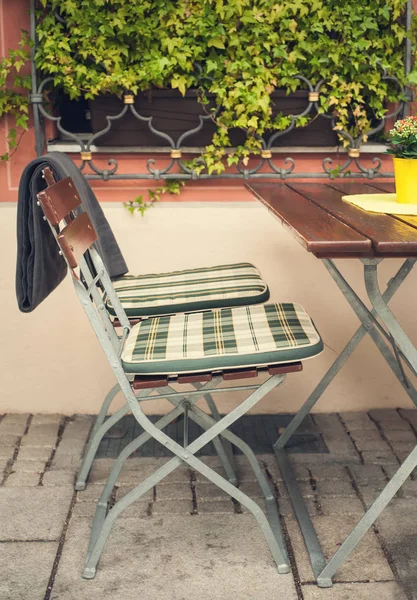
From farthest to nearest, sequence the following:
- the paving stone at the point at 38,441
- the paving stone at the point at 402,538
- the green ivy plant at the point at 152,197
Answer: the green ivy plant at the point at 152,197 → the paving stone at the point at 38,441 → the paving stone at the point at 402,538

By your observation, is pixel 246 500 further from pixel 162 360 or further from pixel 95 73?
pixel 95 73

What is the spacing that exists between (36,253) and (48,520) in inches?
38.6

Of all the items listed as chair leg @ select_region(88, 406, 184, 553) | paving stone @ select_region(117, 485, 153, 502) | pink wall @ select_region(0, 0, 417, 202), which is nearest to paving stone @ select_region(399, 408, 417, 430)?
pink wall @ select_region(0, 0, 417, 202)

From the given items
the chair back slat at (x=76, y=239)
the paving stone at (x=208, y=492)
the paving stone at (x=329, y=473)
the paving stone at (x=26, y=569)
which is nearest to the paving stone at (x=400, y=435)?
the paving stone at (x=329, y=473)

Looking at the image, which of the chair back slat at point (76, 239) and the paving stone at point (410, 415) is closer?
the chair back slat at point (76, 239)

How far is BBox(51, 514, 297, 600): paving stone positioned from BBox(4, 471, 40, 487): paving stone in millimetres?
380

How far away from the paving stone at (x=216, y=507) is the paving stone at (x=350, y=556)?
0.72 feet

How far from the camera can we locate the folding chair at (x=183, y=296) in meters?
3.02

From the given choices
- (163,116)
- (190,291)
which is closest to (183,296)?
(190,291)

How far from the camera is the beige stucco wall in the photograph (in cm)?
381

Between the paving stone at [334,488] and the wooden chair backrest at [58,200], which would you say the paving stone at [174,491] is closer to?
the paving stone at [334,488]

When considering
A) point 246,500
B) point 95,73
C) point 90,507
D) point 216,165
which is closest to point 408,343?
point 246,500

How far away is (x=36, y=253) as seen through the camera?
8.66 feet

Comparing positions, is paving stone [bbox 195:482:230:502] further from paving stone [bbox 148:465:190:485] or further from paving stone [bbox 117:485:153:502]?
paving stone [bbox 117:485:153:502]
